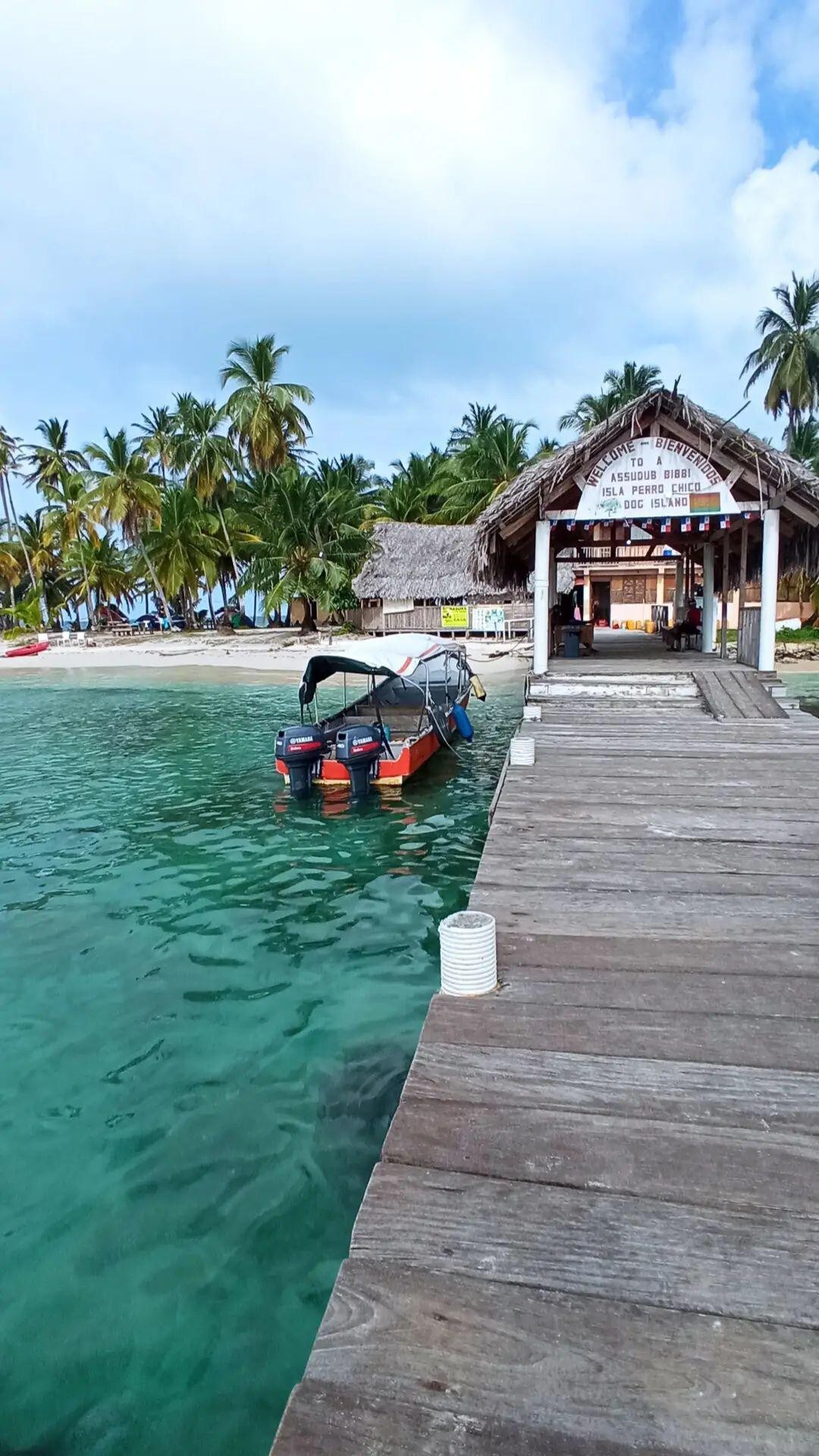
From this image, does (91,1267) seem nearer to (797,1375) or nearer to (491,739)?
(797,1375)

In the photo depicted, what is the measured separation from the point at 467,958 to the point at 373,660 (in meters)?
8.60

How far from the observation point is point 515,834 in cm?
586

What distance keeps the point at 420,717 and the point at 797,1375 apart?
12007mm

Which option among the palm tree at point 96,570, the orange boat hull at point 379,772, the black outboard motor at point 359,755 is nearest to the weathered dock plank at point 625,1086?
the black outboard motor at point 359,755

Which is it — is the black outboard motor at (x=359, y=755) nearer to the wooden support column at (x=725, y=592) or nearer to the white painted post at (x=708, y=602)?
the wooden support column at (x=725, y=592)

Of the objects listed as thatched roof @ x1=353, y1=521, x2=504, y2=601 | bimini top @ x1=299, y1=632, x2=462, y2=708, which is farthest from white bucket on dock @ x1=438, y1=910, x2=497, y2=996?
thatched roof @ x1=353, y1=521, x2=504, y2=601

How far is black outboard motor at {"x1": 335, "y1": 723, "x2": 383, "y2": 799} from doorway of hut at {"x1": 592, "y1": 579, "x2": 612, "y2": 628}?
2300 centimetres

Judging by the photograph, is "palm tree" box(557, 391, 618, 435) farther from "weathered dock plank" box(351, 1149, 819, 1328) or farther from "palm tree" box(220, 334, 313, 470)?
"weathered dock plank" box(351, 1149, 819, 1328)

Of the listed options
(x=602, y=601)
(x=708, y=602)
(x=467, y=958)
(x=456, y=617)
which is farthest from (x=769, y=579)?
(x=456, y=617)

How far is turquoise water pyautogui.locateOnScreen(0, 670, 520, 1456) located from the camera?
2982 mm

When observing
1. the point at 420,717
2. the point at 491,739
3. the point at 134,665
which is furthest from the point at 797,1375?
the point at 134,665

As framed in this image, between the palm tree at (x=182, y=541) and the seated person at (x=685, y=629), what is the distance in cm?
→ 3011

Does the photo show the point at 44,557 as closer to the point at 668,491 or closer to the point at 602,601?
the point at 602,601

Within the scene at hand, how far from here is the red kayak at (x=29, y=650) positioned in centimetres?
3984
